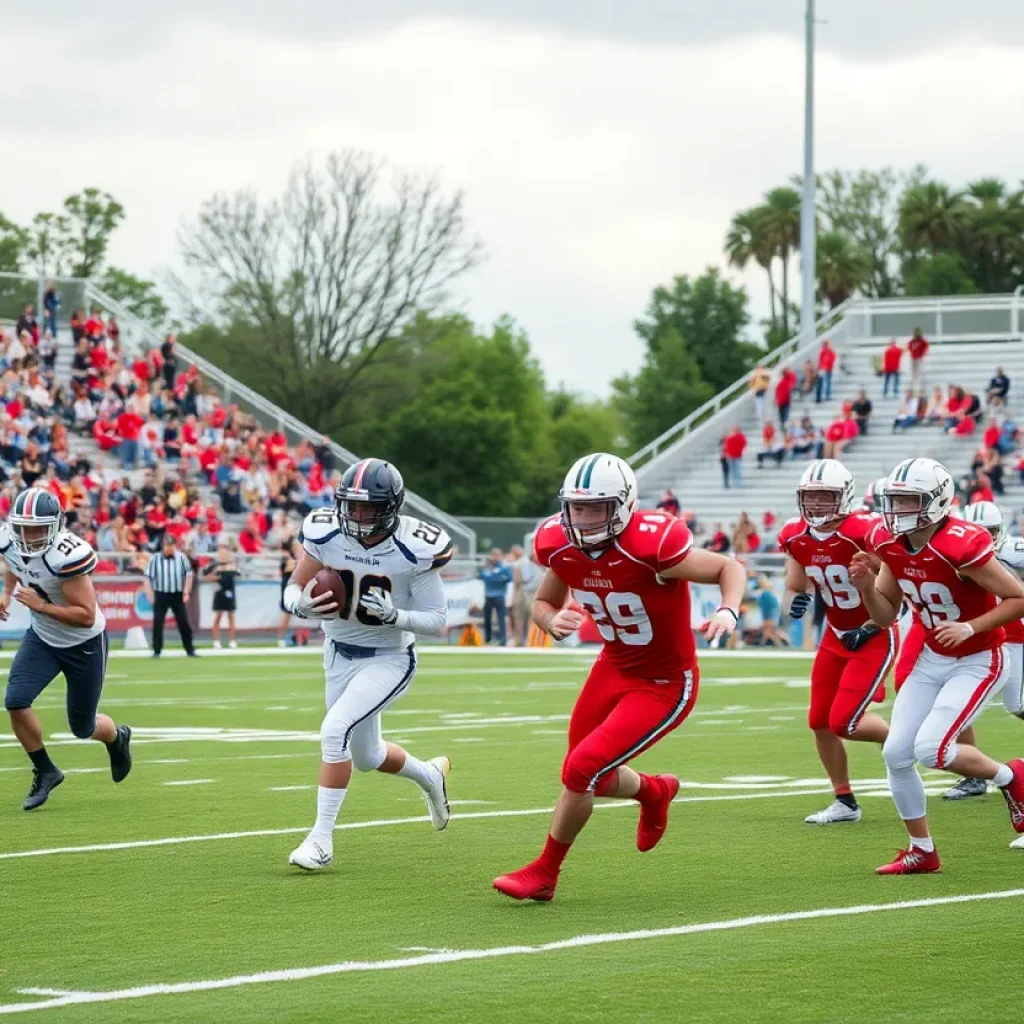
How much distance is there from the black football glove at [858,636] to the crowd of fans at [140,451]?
56.9ft

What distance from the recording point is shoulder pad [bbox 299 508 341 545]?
768cm

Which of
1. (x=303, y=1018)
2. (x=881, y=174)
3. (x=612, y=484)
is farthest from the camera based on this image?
(x=881, y=174)

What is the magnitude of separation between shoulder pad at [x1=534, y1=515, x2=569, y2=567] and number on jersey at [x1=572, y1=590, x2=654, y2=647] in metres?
0.17

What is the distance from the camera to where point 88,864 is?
7.56m

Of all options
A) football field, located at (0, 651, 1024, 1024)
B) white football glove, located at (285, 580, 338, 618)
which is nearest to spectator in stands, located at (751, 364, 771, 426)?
football field, located at (0, 651, 1024, 1024)

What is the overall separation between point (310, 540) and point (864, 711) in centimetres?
309

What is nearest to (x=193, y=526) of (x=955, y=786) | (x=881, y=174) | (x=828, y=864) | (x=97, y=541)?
(x=97, y=541)

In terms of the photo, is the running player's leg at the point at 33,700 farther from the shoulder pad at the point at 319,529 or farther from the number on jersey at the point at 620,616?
the number on jersey at the point at 620,616

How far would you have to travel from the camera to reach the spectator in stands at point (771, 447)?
33250mm

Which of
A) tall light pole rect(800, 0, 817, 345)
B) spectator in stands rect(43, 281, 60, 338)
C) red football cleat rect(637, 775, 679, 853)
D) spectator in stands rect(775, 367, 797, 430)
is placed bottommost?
red football cleat rect(637, 775, 679, 853)

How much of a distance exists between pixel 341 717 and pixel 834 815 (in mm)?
2818

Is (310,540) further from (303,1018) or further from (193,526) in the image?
(193,526)

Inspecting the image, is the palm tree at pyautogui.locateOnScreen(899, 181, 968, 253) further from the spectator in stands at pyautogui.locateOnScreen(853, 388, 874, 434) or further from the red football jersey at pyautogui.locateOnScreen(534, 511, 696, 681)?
the red football jersey at pyautogui.locateOnScreen(534, 511, 696, 681)

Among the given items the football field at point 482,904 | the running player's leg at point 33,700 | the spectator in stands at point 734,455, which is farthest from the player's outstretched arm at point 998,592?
the spectator in stands at point 734,455
